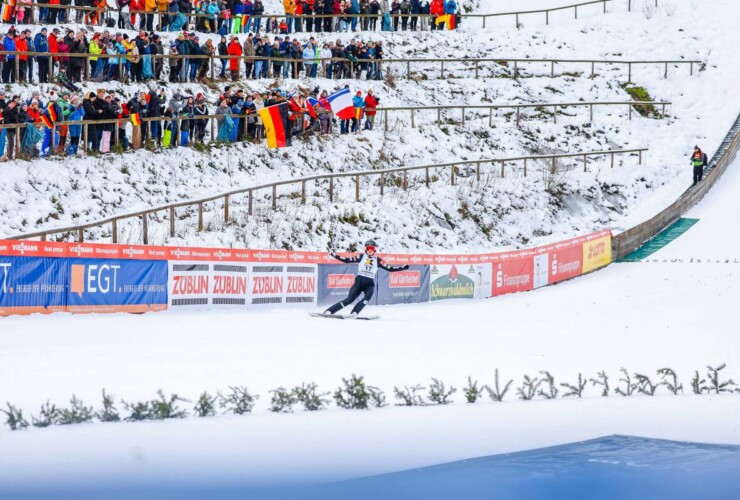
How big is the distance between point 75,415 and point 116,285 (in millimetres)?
9566

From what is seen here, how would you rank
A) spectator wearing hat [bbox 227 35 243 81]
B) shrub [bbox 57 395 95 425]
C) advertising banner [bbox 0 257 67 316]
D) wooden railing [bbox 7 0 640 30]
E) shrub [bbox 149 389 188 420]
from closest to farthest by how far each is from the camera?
shrub [bbox 57 395 95 425] → shrub [bbox 149 389 188 420] → advertising banner [bbox 0 257 67 316] → wooden railing [bbox 7 0 640 30] → spectator wearing hat [bbox 227 35 243 81]

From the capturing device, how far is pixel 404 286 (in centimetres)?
2898

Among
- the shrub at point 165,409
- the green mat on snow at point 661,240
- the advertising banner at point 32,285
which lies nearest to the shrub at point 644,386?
the shrub at point 165,409

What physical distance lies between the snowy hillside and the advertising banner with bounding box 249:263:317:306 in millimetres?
3407

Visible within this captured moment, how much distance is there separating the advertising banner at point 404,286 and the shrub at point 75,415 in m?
16.1

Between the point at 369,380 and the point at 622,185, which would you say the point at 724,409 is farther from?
the point at 622,185

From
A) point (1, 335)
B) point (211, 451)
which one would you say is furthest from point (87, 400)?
point (1, 335)

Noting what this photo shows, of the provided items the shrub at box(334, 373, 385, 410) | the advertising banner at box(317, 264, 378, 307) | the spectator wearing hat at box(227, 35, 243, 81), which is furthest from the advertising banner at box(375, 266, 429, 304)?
the shrub at box(334, 373, 385, 410)

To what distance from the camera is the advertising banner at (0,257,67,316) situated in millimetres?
19516

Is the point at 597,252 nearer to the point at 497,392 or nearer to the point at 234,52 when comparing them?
the point at 234,52

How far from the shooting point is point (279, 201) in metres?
32.1

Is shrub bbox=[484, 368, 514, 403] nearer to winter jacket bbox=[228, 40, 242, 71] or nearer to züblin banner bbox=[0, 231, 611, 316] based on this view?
züblin banner bbox=[0, 231, 611, 316]

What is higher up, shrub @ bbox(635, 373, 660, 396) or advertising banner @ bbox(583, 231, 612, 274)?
shrub @ bbox(635, 373, 660, 396)

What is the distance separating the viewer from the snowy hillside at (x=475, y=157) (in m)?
28.9
